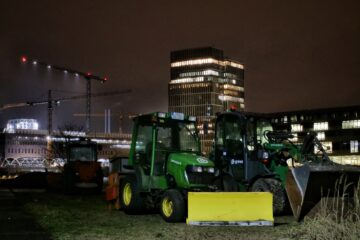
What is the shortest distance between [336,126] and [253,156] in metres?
98.1

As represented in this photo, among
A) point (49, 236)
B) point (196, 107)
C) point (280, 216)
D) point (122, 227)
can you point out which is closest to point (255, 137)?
point (280, 216)

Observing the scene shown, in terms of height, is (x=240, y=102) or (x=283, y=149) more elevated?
(x=240, y=102)

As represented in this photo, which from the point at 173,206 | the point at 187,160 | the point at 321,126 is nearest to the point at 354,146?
the point at 321,126

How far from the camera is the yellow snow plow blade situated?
12438 millimetres

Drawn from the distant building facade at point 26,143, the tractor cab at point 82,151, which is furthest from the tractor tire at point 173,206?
the distant building facade at point 26,143

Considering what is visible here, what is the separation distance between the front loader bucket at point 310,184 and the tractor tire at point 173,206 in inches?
107

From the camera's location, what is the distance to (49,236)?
36.7ft

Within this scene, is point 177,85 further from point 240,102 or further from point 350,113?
point 350,113

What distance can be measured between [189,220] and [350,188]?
4293mm

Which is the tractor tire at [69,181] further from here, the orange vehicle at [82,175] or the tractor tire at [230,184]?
the tractor tire at [230,184]

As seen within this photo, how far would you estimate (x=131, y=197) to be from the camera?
14844mm

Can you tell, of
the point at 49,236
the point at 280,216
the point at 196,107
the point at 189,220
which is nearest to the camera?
the point at 49,236

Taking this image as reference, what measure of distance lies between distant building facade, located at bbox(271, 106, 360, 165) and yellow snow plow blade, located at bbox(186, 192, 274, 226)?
290ft

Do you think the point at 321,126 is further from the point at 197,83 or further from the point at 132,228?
the point at 132,228
